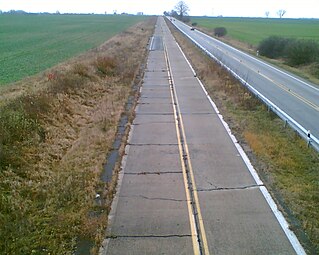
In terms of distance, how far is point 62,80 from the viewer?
17.3m

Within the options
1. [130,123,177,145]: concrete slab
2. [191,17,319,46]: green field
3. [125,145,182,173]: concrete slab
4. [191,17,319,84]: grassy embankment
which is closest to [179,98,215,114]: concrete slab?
[130,123,177,145]: concrete slab

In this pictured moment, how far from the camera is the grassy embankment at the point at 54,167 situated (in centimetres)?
700

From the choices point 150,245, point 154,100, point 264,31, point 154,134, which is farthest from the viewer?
point 264,31

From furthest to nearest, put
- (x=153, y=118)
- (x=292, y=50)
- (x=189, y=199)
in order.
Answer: (x=292, y=50), (x=153, y=118), (x=189, y=199)

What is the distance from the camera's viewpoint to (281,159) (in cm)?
1053

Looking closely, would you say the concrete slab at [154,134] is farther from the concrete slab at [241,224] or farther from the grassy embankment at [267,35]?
the grassy embankment at [267,35]

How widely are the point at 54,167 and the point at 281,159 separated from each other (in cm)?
712

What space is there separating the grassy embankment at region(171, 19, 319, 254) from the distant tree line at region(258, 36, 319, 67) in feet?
57.2

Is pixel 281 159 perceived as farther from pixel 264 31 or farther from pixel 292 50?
pixel 264 31

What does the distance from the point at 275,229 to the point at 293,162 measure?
379 cm

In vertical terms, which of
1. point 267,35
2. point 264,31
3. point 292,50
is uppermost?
point 292,50

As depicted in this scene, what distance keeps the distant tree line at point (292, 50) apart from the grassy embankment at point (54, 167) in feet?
76.1

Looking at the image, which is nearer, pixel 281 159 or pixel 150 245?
pixel 150 245

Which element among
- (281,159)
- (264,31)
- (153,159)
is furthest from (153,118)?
(264,31)
